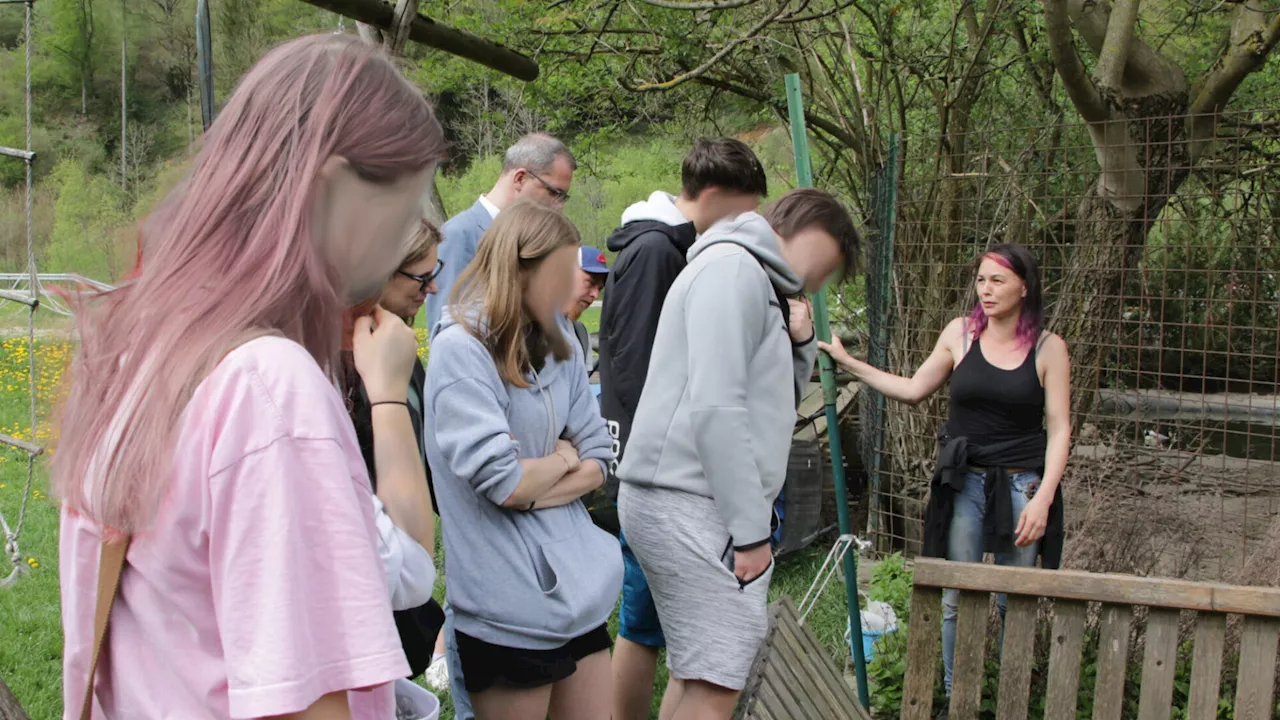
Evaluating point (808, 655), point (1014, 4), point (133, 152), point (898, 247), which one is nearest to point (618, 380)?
point (808, 655)

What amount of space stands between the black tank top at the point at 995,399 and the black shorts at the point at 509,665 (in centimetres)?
199

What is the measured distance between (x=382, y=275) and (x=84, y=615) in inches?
15.6

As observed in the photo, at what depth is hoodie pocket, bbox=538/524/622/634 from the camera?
230cm

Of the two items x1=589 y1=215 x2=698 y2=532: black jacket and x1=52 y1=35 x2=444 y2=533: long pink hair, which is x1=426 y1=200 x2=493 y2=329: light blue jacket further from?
x1=52 y1=35 x2=444 y2=533: long pink hair

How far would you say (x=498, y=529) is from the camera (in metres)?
2.35

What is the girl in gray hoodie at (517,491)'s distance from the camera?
2295 mm

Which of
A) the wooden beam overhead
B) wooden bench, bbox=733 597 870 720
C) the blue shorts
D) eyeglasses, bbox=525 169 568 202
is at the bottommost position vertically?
the blue shorts

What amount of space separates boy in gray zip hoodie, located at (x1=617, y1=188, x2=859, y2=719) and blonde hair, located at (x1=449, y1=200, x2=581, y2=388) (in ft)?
1.03

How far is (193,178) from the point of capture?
94 centimetres

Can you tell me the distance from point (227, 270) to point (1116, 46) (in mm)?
5639

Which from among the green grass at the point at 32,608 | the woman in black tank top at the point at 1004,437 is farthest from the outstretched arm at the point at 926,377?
the green grass at the point at 32,608

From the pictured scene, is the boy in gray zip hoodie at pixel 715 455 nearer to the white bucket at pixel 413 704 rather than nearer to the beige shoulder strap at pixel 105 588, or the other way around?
the white bucket at pixel 413 704

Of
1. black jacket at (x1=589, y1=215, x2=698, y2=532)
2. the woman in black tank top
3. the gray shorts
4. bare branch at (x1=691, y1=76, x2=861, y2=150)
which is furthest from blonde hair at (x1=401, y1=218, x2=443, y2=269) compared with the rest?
bare branch at (x1=691, y1=76, x2=861, y2=150)

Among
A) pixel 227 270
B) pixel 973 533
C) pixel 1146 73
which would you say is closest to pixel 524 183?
pixel 973 533
